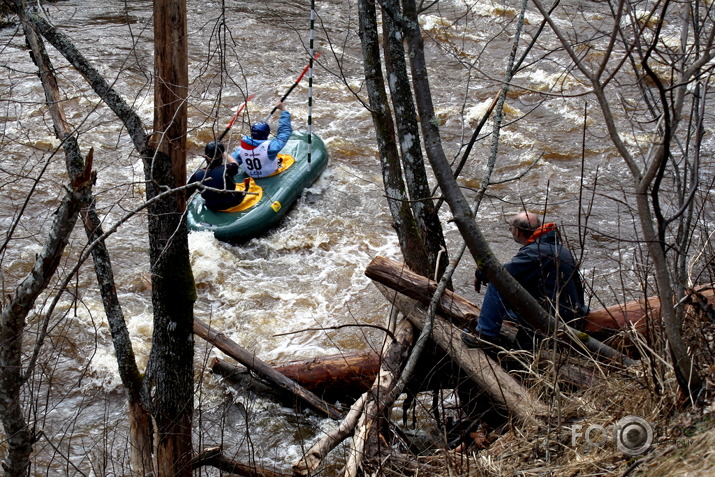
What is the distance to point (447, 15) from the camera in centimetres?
1429

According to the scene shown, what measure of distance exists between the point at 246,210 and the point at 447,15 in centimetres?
830

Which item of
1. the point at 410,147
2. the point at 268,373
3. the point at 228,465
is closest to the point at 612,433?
the point at 228,465

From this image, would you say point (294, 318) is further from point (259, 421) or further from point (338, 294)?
point (259, 421)

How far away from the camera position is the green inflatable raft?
7.86m

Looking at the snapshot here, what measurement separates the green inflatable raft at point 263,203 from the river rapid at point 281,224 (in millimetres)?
196

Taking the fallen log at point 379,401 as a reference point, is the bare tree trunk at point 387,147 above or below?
above

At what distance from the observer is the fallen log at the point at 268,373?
4.98 m

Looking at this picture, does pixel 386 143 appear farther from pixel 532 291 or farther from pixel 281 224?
pixel 281 224

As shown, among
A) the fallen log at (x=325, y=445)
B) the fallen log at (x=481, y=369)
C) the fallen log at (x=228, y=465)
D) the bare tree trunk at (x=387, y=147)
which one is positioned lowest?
the fallen log at (x=228, y=465)

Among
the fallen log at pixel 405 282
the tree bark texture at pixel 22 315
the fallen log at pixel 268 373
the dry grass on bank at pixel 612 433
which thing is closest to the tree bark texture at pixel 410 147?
the fallen log at pixel 405 282

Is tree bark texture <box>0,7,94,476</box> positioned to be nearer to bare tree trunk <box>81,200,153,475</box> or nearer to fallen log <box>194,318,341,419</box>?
bare tree trunk <box>81,200,153,475</box>

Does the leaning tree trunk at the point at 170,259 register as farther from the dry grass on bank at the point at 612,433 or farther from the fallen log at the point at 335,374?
the dry grass on bank at the point at 612,433

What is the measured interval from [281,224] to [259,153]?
93cm

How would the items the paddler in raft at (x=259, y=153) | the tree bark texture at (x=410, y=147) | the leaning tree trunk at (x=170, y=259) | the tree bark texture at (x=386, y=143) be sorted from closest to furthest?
1. the leaning tree trunk at (x=170, y=259)
2. the tree bark texture at (x=410, y=147)
3. the tree bark texture at (x=386, y=143)
4. the paddler in raft at (x=259, y=153)
